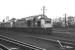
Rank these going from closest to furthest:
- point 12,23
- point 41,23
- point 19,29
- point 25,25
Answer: point 41,23
point 25,25
point 19,29
point 12,23

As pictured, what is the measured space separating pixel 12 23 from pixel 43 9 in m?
13.5

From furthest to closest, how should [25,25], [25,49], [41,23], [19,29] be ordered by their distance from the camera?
1. [19,29]
2. [25,25]
3. [41,23]
4. [25,49]

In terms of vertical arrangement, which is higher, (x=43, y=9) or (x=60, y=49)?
(x=43, y=9)

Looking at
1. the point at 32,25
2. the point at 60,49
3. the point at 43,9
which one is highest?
the point at 43,9

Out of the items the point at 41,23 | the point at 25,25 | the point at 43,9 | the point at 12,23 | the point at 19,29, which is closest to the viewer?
the point at 41,23

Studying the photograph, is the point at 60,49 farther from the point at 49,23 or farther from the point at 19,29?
the point at 19,29

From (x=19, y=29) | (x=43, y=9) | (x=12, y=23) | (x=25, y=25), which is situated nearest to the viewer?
(x=25, y=25)

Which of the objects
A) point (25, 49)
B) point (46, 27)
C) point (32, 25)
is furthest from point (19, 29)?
point (25, 49)

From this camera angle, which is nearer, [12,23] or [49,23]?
[49,23]

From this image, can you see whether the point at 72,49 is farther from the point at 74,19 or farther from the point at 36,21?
the point at 74,19

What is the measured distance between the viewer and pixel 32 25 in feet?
87.9

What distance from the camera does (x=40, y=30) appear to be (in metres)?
25.7

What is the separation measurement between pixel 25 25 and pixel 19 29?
17.8 feet

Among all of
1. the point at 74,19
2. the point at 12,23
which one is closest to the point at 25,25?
the point at 12,23
